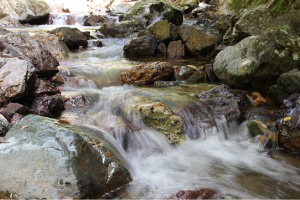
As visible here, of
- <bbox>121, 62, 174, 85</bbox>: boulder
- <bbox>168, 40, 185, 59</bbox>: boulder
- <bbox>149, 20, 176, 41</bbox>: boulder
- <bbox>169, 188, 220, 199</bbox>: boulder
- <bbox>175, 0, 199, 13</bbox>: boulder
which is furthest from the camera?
<bbox>175, 0, 199, 13</bbox>: boulder

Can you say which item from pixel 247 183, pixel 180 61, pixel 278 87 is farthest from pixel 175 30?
pixel 247 183

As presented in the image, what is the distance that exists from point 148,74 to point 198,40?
163 inches

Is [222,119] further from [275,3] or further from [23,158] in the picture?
[275,3]

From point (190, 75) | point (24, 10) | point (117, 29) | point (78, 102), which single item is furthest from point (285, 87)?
point (24, 10)

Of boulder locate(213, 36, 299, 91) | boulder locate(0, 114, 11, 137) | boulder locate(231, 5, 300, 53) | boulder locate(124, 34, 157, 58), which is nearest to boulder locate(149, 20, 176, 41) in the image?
boulder locate(124, 34, 157, 58)

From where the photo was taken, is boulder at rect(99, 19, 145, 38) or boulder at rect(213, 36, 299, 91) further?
boulder at rect(99, 19, 145, 38)

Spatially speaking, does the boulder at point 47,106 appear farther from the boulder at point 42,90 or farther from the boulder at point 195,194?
the boulder at point 195,194

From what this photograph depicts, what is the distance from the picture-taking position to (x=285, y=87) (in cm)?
571

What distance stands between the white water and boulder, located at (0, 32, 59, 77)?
768 mm

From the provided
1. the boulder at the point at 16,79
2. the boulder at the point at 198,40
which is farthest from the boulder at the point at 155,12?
the boulder at the point at 16,79

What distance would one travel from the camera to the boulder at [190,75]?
7812 millimetres

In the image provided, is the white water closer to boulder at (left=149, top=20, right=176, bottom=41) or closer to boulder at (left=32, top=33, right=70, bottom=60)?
boulder at (left=32, top=33, right=70, bottom=60)

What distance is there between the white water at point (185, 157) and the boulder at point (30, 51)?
0.77m

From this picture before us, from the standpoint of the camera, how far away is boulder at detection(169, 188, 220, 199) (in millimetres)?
2904
